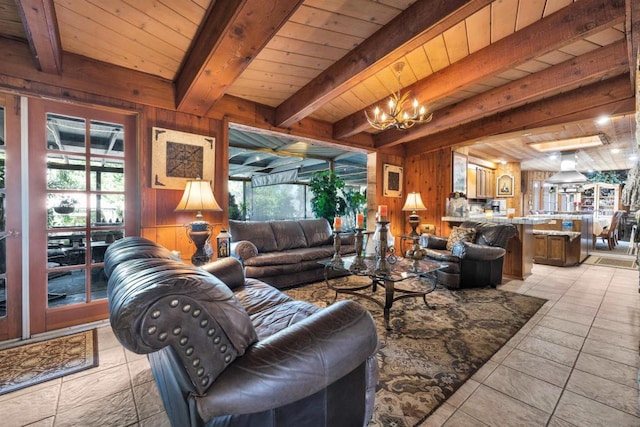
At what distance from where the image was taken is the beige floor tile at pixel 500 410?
1.42 meters

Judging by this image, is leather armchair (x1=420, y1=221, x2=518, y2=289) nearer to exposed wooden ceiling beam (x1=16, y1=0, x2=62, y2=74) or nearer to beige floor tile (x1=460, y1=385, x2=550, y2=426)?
beige floor tile (x1=460, y1=385, x2=550, y2=426)

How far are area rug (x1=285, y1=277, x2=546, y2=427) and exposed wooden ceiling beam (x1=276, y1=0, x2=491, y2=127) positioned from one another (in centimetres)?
229

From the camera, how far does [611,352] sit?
2.06 metres

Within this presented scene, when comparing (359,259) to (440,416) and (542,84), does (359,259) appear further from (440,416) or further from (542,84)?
(542,84)

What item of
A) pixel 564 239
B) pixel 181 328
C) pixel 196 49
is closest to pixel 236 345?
pixel 181 328

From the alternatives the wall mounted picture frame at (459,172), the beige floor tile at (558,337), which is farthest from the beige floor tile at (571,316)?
the wall mounted picture frame at (459,172)

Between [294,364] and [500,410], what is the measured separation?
134 centimetres

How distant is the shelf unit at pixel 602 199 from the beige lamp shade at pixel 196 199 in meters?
11.8

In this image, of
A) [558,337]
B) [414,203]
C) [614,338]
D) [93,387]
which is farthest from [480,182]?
[93,387]

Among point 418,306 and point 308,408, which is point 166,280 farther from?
point 418,306

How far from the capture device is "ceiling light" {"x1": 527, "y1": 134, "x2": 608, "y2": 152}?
514 cm

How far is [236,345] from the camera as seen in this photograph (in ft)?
Result: 2.84

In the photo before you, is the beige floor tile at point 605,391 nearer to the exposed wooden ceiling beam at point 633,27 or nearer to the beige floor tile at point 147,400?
the exposed wooden ceiling beam at point 633,27

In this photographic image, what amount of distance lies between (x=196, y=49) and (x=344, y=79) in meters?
1.32
